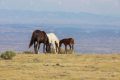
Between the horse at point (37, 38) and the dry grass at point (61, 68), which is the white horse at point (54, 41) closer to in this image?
the horse at point (37, 38)

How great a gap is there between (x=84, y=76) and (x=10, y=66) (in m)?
4.77

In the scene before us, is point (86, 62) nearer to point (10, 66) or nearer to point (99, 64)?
point (99, 64)

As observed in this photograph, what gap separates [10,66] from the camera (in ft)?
94.9

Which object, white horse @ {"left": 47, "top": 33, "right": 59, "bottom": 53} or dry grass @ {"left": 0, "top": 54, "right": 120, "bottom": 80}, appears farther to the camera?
white horse @ {"left": 47, "top": 33, "right": 59, "bottom": 53}

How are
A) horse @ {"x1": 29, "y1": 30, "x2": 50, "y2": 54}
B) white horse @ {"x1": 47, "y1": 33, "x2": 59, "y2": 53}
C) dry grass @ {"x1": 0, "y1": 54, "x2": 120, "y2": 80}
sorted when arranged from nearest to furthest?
dry grass @ {"x1": 0, "y1": 54, "x2": 120, "y2": 80} → horse @ {"x1": 29, "y1": 30, "x2": 50, "y2": 54} → white horse @ {"x1": 47, "y1": 33, "x2": 59, "y2": 53}

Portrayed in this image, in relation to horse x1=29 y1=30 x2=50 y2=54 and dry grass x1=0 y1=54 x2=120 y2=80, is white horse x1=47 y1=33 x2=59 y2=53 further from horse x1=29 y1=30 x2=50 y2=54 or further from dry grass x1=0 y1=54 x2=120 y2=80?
dry grass x1=0 y1=54 x2=120 y2=80

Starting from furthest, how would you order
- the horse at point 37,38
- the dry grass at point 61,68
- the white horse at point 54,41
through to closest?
1. the white horse at point 54,41
2. the horse at point 37,38
3. the dry grass at point 61,68

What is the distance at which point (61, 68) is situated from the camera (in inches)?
1117

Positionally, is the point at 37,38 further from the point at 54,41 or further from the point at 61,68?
the point at 61,68

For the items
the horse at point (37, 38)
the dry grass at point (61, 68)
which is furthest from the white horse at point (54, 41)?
the dry grass at point (61, 68)

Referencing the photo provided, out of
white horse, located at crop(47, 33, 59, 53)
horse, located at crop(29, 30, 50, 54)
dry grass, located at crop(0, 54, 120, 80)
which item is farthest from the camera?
white horse, located at crop(47, 33, 59, 53)

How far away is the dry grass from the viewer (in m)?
25.5

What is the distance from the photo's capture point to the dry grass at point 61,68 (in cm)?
2545

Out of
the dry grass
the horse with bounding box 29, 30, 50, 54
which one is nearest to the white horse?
the horse with bounding box 29, 30, 50, 54
